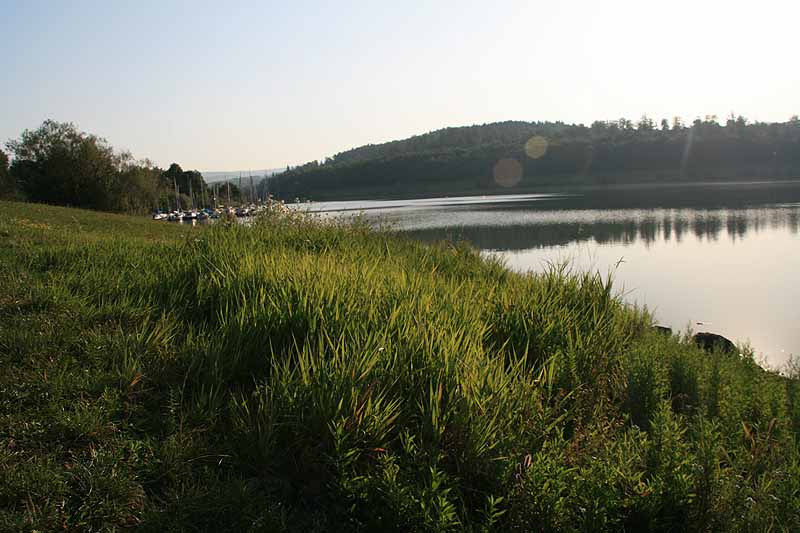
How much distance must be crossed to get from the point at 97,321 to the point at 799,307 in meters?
14.5

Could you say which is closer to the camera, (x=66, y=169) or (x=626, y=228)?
(x=626, y=228)

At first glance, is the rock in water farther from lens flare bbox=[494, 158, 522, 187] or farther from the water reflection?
lens flare bbox=[494, 158, 522, 187]

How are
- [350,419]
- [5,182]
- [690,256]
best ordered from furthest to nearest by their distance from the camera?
[5,182]
[690,256]
[350,419]

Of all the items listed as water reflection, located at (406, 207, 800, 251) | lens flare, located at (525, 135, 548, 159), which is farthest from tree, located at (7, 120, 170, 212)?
lens flare, located at (525, 135, 548, 159)

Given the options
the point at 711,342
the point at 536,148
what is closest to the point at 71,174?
the point at 711,342

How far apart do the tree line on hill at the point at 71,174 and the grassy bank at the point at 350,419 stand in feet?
139

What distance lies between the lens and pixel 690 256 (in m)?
22.1

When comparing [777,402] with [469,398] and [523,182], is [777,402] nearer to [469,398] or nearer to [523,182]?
[469,398]

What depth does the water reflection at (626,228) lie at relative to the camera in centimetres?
2648

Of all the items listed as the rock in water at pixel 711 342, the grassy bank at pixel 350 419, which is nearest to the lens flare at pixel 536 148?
the rock in water at pixel 711 342

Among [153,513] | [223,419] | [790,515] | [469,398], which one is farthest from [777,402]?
[153,513]

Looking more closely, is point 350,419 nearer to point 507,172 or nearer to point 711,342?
point 711,342

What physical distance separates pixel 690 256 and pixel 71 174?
134 ft

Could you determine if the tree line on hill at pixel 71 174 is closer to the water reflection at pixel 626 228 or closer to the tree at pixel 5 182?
the tree at pixel 5 182
